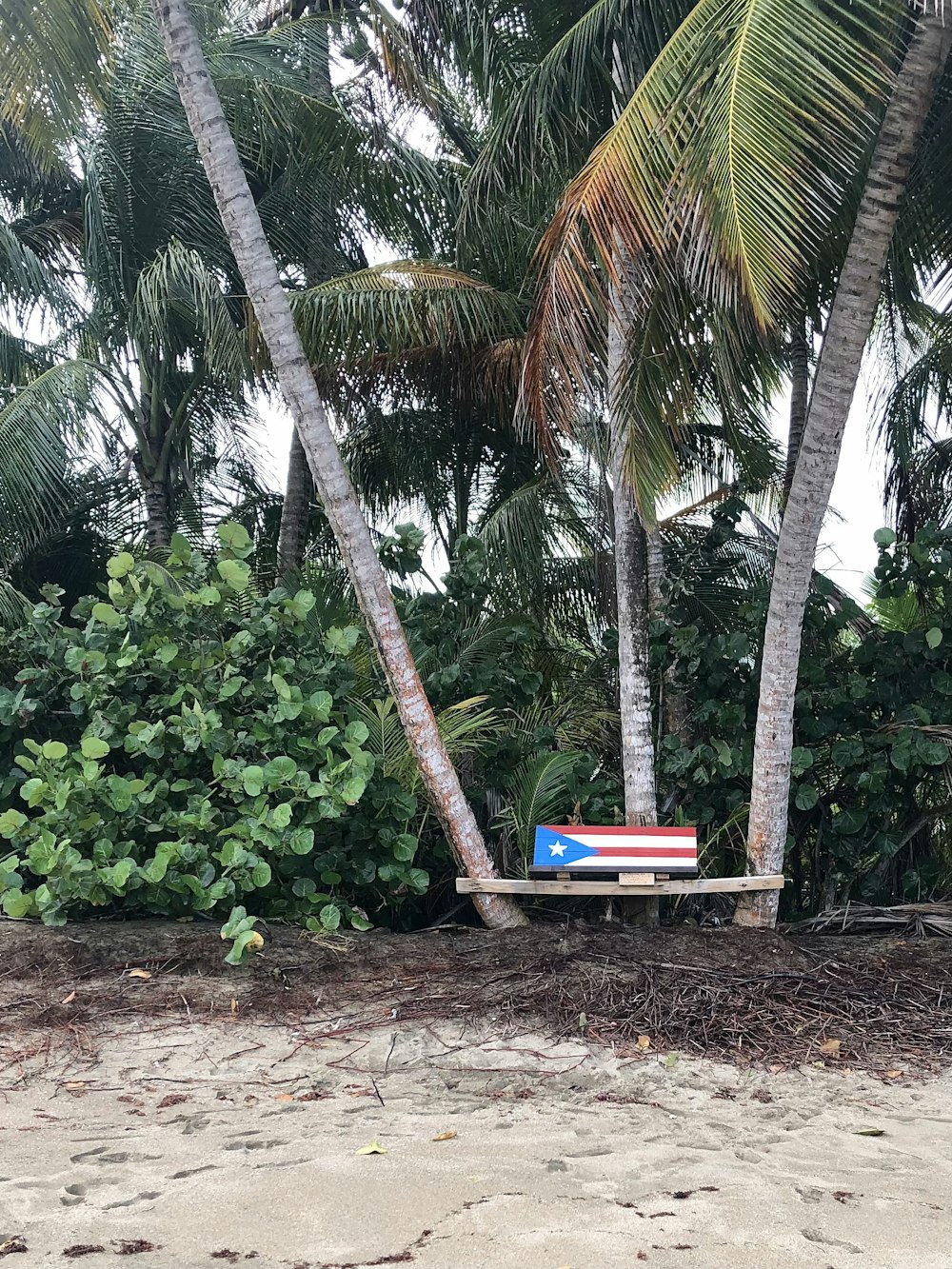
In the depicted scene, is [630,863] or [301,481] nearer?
[630,863]

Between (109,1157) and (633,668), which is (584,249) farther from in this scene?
(109,1157)

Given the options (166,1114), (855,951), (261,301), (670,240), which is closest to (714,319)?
(670,240)

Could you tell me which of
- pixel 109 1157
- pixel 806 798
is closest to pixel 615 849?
pixel 806 798

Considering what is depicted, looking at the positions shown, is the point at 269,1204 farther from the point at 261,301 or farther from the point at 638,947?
the point at 261,301

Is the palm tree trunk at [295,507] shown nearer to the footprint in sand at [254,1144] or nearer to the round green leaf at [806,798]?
the round green leaf at [806,798]

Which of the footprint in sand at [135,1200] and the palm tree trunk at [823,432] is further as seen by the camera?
the palm tree trunk at [823,432]

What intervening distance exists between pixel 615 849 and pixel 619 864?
3.1 inches

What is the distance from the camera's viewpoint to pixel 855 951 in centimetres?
576

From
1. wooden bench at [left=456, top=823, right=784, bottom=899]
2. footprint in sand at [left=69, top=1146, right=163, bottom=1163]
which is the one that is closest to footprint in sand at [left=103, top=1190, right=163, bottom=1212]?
footprint in sand at [left=69, top=1146, right=163, bottom=1163]

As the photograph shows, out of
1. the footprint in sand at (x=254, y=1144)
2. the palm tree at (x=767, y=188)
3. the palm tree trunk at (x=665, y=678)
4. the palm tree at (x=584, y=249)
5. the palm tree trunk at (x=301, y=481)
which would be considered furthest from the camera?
the palm tree trunk at (x=301, y=481)

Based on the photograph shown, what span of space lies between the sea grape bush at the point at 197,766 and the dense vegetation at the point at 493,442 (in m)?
0.02

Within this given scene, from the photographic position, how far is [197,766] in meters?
5.92

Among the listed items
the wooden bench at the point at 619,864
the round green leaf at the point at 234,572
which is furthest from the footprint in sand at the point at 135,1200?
the round green leaf at the point at 234,572

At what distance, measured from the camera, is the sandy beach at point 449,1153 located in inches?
114
